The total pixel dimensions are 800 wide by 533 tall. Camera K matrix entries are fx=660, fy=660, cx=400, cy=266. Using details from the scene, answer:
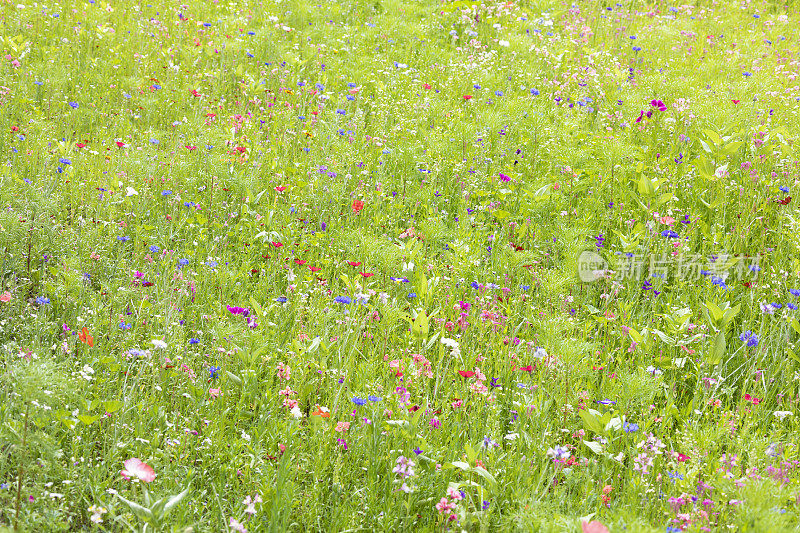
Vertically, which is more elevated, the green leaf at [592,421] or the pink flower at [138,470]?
the pink flower at [138,470]

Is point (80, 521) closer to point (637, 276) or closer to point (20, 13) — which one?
point (637, 276)

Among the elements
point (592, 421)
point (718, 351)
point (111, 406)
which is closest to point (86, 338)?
point (111, 406)

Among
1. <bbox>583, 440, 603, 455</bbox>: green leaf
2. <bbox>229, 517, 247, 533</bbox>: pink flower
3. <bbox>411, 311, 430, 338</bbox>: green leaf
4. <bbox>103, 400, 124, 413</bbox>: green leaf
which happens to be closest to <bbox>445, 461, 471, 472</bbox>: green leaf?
<bbox>583, 440, 603, 455</bbox>: green leaf

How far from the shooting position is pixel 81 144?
14.7ft

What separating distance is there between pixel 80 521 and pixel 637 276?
295 cm

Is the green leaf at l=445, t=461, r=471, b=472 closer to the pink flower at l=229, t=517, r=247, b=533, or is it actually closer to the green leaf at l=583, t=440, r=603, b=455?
the green leaf at l=583, t=440, r=603, b=455

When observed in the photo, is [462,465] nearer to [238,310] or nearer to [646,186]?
[238,310]

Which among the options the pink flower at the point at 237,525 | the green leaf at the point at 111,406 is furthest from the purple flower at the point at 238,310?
the pink flower at the point at 237,525

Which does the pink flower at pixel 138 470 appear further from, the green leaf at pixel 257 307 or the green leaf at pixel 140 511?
the green leaf at pixel 257 307

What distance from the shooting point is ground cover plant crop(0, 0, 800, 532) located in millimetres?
2307

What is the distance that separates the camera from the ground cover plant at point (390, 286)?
231cm

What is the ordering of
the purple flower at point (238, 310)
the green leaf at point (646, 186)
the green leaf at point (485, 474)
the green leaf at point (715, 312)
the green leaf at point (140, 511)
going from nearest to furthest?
the green leaf at point (140, 511) → the green leaf at point (485, 474) → the purple flower at point (238, 310) → the green leaf at point (715, 312) → the green leaf at point (646, 186)

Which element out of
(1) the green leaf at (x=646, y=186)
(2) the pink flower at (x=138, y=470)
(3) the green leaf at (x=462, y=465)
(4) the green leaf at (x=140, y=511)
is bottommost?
(3) the green leaf at (x=462, y=465)

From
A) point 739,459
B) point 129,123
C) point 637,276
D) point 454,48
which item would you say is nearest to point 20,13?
point 129,123
